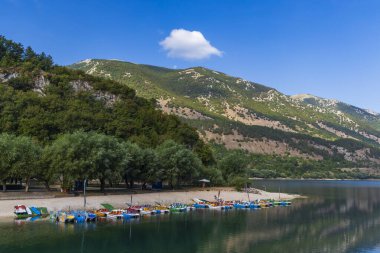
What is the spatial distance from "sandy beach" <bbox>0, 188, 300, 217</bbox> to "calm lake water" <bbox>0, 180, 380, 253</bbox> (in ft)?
31.5

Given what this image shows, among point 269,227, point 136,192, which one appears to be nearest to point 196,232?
point 269,227

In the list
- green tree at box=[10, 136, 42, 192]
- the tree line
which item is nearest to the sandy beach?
the tree line

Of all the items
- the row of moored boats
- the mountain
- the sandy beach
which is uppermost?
the mountain

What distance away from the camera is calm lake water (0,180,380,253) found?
54.9 m

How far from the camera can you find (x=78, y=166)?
270 feet

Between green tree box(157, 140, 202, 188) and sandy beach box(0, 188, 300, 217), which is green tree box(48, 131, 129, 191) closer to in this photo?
sandy beach box(0, 188, 300, 217)

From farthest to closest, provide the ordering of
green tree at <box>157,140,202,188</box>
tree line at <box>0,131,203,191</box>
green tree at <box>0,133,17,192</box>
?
green tree at <box>157,140,202,188</box>, tree line at <box>0,131,203,191</box>, green tree at <box>0,133,17,192</box>

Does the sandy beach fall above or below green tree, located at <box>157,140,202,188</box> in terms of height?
below

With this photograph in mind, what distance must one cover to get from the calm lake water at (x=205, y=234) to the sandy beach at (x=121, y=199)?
960cm

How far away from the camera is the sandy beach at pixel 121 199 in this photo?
245ft

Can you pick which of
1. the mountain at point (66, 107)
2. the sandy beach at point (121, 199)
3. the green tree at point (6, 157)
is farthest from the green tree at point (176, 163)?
the green tree at point (6, 157)

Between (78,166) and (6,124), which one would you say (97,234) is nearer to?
(78,166)

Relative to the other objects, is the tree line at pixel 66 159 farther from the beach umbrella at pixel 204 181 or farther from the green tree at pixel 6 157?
the beach umbrella at pixel 204 181

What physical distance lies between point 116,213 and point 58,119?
52.0 metres
